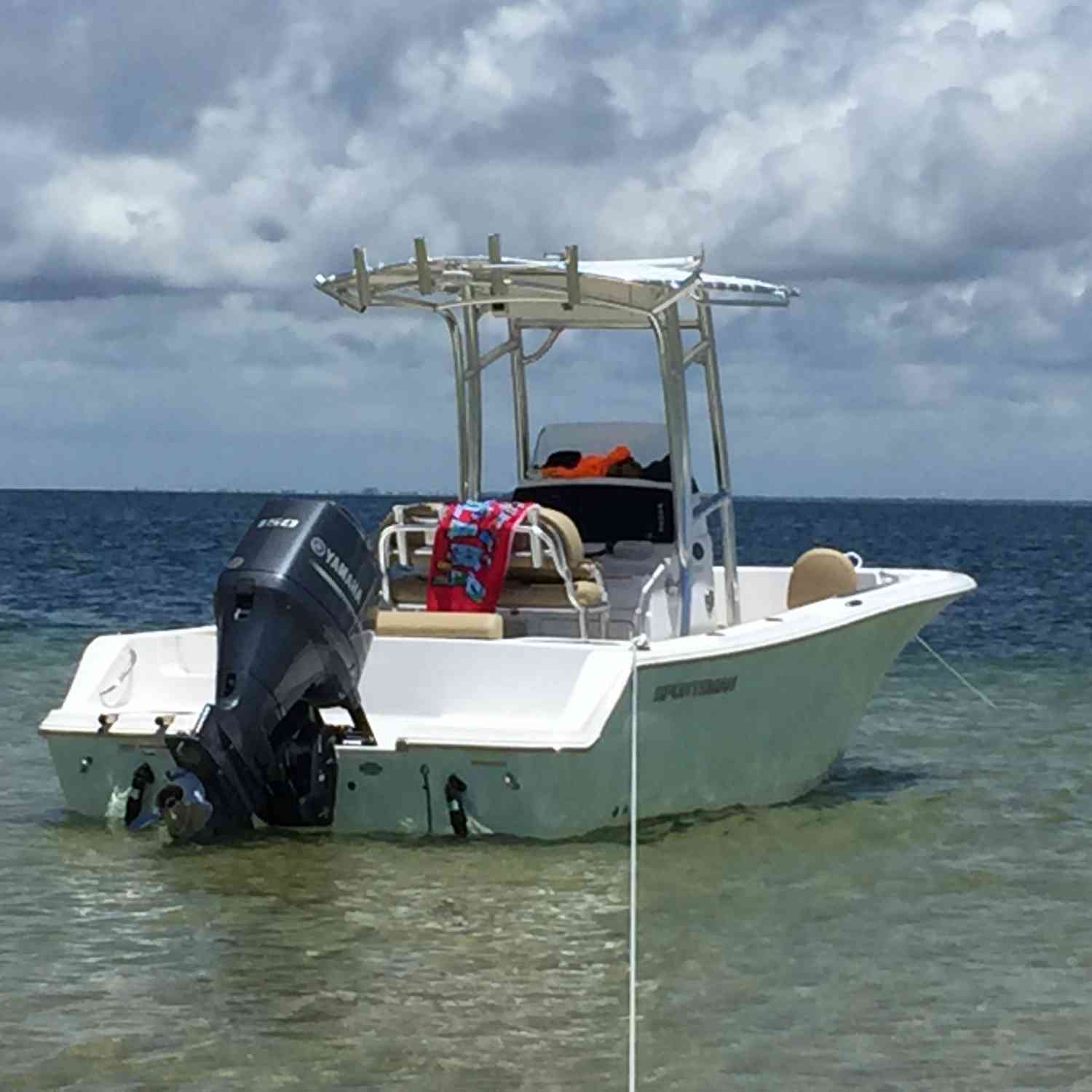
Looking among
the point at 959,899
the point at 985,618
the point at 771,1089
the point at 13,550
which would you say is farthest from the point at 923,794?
the point at 13,550

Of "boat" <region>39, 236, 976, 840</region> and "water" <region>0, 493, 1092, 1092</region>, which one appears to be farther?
"boat" <region>39, 236, 976, 840</region>

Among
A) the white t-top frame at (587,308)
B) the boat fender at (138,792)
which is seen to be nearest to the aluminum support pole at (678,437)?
the white t-top frame at (587,308)

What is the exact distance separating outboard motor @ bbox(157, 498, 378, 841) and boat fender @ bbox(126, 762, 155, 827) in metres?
0.48

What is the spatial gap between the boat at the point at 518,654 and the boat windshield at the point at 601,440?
14mm

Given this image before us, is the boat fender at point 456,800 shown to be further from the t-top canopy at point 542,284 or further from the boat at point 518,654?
the t-top canopy at point 542,284

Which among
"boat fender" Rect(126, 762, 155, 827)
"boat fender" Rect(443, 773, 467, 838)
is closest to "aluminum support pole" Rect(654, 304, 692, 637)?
"boat fender" Rect(443, 773, 467, 838)

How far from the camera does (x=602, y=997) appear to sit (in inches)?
283

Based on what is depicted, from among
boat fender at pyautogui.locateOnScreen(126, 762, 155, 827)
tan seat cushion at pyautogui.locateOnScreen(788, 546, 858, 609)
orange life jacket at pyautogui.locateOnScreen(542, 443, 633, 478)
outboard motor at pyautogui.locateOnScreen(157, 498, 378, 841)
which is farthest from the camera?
tan seat cushion at pyautogui.locateOnScreen(788, 546, 858, 609)

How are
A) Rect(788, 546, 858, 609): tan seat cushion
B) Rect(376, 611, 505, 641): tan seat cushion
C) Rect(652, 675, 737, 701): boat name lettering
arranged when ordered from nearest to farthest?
Rect(652, 675, 737, 701): boat name lettering < Rect(376, 611, 505, 641): tan seat cushion < Rect(788, 546, 858, 609): tan seat cushion

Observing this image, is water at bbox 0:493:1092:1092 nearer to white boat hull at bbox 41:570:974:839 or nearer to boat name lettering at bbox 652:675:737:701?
white boat hull at bbox 41:570:974:839

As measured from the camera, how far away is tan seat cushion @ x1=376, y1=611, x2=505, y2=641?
375 inches

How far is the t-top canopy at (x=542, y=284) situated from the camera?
32.6 ft

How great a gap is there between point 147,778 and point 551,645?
1794 mm

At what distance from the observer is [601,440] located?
11.7 meters
